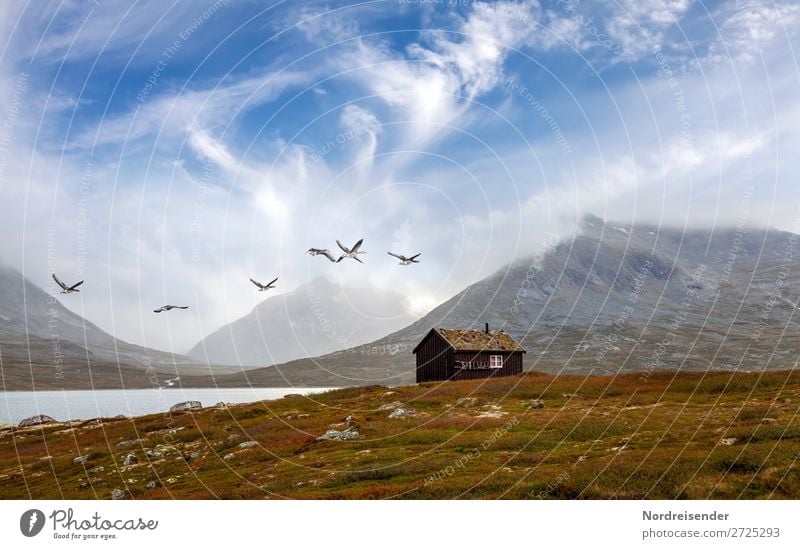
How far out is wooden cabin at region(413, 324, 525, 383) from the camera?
268 ft

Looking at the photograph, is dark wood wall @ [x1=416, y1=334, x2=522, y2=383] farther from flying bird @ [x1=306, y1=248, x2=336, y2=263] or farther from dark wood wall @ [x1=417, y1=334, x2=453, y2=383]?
flying bird @ [x1=306, y1=248, x2=336, y2=263]

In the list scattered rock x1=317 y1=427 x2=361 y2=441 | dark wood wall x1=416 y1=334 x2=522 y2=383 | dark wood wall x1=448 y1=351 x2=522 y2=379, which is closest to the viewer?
scattered rock x1=317 y1=427 x2=361 y2=441

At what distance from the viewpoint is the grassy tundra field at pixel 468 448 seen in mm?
23516

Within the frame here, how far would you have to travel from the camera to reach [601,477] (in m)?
23.2

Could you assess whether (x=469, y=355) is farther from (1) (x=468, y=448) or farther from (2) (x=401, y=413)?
(1) (x=468, y=448)

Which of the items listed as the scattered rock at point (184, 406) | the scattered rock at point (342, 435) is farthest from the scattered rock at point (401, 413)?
the scattered rock at point (184, 406)

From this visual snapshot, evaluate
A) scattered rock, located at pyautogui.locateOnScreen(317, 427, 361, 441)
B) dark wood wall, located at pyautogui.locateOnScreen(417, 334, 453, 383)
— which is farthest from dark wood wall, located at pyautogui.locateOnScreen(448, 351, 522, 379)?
scattered rock, located at pyautogui.locateOnScreen(317, 427, 361, 441)

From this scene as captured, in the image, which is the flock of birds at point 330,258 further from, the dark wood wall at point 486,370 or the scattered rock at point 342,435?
the dark wood wall at point 486,370

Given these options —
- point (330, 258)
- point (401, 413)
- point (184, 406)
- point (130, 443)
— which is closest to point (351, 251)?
point (330, 258)

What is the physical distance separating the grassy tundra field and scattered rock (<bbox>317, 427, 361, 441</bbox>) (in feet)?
0.42

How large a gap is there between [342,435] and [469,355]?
44.6 metres

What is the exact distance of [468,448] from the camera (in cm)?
3309
